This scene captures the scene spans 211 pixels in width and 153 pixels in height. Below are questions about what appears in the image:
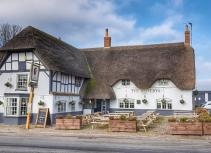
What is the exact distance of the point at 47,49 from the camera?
2641 cm

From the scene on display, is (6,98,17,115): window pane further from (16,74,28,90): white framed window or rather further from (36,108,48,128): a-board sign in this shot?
(36,108,48,128): a-board sign

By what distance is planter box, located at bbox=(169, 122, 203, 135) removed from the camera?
1761 cm

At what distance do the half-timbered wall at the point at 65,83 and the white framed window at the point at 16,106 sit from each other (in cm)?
286

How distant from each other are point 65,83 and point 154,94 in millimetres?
10807

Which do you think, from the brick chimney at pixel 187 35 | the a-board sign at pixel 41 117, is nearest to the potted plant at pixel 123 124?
the a-board sign at pixel 41 117

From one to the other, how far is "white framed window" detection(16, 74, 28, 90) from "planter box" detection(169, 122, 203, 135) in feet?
45.8

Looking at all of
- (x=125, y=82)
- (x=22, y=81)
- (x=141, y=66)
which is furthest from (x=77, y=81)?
(x=141, y=66)

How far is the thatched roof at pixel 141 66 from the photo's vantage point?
1229 inches

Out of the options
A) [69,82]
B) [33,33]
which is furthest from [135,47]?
[33,33]

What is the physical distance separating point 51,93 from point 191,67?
16.2m

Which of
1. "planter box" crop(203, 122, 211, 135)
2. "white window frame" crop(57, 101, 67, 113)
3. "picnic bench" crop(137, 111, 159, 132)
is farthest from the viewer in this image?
"white window frame" crop(57, 101, 67, 113)

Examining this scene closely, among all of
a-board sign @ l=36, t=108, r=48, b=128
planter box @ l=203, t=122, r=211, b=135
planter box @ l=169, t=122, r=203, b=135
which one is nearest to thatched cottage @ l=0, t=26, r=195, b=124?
a-board sign @ l=36, t=108, r=48, b=128

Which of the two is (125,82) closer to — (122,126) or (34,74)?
(34,74)

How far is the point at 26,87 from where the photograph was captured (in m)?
25.4
